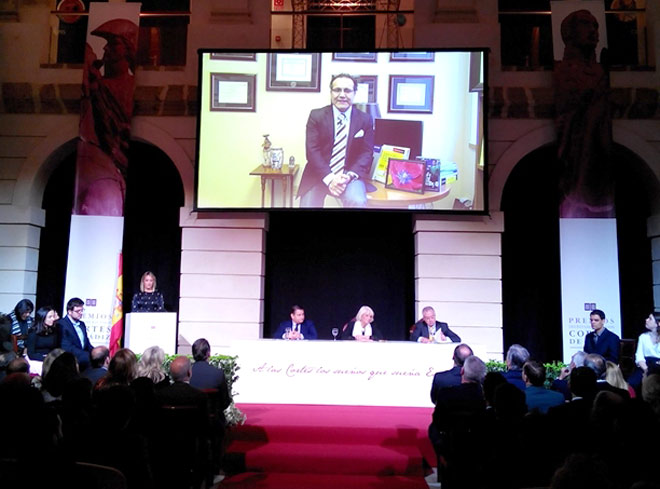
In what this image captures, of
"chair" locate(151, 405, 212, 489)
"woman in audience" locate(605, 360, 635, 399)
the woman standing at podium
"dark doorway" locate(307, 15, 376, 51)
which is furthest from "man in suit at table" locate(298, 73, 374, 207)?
"chair" locate(151, 405, 212, 489)

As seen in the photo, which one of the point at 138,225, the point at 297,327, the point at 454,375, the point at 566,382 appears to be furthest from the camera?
the point at 138,225

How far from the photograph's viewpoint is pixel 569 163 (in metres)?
9.38

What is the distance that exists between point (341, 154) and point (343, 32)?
115 inches

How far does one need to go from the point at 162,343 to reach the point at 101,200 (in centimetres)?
253

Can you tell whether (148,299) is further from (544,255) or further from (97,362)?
(544,255)

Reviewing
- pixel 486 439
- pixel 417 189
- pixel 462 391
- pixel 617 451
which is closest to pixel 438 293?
pixel 417 189

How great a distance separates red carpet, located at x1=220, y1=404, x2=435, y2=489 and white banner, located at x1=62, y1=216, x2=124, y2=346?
3483 mm

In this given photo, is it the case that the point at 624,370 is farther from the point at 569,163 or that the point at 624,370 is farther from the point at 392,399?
the point at 569,163

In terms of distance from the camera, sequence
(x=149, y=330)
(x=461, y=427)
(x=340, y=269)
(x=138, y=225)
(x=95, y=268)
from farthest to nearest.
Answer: (x=138, y=225), (x=340, y=269), (x=95, y=268), (x=149, y=330), (x=461, y=427)

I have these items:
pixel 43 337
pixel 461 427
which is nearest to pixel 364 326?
pixel 43 337

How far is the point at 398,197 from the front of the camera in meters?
9.34

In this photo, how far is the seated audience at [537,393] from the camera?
444 centimetres

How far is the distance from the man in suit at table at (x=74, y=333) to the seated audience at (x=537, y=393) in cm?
453

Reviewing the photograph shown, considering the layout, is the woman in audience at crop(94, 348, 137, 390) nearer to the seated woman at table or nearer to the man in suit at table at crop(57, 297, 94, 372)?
the man in suit at table at crop(57, 297, 94, 372)
